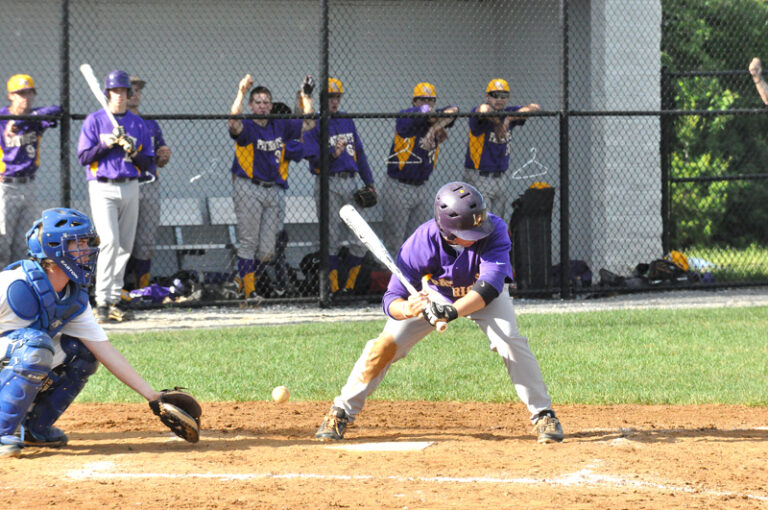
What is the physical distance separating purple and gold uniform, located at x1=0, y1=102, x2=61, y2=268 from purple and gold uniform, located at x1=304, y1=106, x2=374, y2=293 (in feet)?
8.86

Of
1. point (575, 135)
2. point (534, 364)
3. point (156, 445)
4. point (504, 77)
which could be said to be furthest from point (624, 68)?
point (156, 445)

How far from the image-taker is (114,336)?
900 cm

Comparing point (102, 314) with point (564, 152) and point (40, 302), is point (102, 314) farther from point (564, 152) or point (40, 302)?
point (564, 152)

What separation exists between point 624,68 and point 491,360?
20.9 feet

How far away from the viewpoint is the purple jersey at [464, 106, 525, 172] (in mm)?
11461

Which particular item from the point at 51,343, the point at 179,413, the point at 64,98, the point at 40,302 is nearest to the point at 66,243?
the point at 40,302

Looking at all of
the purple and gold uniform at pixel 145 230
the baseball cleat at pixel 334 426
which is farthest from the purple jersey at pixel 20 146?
the baseball cleat at pixel 334 426

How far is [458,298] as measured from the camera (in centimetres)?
552

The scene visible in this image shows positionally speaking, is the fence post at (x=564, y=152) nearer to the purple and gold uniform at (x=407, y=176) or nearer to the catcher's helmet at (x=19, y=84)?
the purple and gold uniform at (x=407, y=176)

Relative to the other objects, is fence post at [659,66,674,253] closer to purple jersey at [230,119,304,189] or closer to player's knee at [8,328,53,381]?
purple jersey at [230,119,304,189]

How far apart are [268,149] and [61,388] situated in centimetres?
586

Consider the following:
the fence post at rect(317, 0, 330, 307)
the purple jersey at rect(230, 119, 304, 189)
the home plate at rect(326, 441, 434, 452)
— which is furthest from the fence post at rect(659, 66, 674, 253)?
the home plate at rect(326, 441, 434, 452)

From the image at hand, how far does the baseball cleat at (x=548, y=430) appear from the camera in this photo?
528cm

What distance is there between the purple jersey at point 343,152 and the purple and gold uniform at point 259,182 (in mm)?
207
